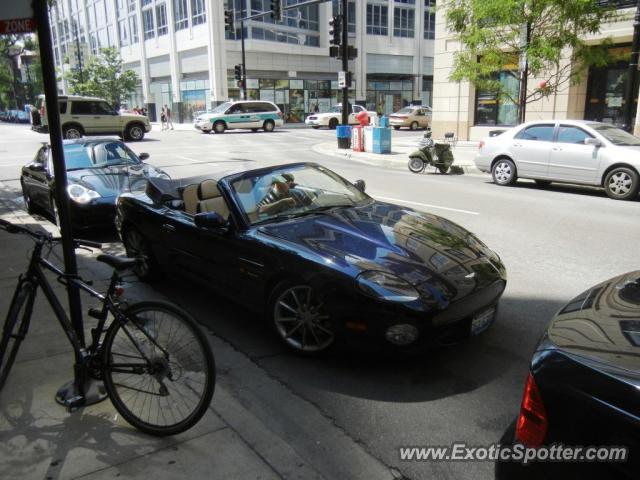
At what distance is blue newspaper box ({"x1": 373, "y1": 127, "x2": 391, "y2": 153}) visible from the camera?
20.3m

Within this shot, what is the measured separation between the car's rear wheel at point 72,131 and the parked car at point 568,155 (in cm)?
1992

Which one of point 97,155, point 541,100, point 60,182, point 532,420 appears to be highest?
point 541,100

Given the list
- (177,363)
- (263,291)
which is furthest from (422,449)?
(263,291)

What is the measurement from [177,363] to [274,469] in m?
0.79

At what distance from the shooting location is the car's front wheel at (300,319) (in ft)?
12.9

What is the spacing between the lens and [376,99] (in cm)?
5291

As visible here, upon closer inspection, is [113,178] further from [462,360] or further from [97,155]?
[462,360]

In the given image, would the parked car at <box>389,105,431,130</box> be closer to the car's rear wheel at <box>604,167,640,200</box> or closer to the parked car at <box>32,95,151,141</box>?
the parked car at <box>32,95,151,141</box>

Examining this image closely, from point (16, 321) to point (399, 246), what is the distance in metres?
2.62

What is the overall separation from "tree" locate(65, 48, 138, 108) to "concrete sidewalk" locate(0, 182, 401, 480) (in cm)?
5015

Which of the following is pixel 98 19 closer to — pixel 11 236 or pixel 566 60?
pixel 566 60

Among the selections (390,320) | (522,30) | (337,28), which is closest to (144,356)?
(390,320)

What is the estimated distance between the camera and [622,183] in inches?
431

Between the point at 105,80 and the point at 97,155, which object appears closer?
the point at 97,155
